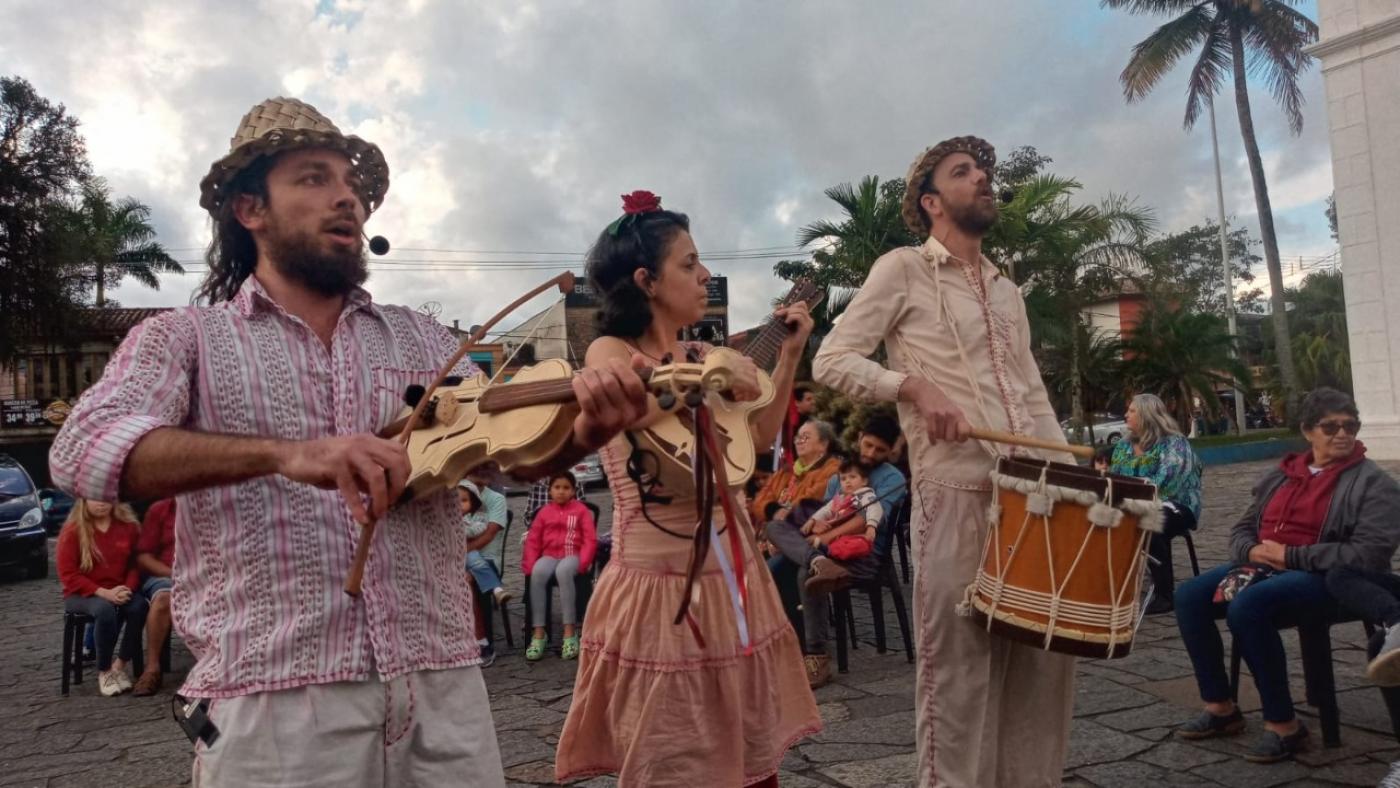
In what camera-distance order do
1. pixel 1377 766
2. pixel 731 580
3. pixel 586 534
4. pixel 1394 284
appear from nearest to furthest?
1. pixel 731 580
2. pixel 1377 766
3. pixel 586 534
4. pixel 1394 284

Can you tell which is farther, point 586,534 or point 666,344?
point 586,534

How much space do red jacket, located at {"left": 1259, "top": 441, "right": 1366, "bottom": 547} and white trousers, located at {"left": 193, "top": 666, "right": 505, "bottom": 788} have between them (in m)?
4.04

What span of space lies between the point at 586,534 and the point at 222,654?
20.1ft

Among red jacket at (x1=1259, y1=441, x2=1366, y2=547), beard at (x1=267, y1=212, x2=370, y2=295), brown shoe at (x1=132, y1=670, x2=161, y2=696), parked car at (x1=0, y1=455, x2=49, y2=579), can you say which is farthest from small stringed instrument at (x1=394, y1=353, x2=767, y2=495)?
parked car at (x1=0, y1=455, x2=49, y2=579)

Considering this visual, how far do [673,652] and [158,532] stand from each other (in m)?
6.22

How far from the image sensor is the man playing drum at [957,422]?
3100 mm

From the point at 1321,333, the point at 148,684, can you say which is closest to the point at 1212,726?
the point at 148,684

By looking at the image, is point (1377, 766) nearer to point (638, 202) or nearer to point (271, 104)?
point (638, 202)

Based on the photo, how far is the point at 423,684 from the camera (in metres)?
1.92

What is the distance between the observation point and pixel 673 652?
2.71 meters

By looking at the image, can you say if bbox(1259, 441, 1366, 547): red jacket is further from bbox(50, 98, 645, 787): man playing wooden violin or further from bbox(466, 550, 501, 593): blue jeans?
bbox(466, 550, 501, 593): blue jeans

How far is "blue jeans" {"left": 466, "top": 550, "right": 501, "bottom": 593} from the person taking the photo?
26.0 ft

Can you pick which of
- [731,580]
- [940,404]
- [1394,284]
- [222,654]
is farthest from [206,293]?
[1394,284]

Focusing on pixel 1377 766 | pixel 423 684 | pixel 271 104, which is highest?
pixel 271 104
